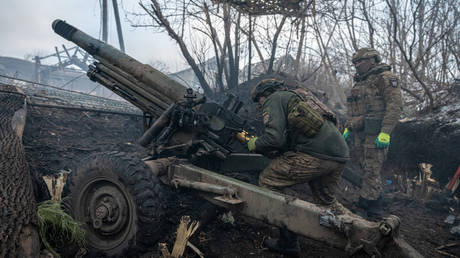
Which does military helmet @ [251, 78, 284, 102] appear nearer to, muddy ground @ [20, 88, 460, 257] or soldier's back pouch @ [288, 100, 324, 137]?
soldier's back pouch @ [288, 100, 324, 137]

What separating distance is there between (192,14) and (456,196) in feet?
21.0

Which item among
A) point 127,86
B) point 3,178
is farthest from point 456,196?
point 3,178

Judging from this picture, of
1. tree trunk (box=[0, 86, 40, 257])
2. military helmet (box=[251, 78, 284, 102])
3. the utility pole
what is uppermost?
the utility pole

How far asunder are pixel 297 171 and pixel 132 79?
2793mm

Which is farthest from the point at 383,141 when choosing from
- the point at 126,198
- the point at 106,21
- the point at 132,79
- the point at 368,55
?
the point at 106,21

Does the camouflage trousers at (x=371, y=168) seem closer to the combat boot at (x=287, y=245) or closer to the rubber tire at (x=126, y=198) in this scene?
the combat boot at (x=287, y=245)

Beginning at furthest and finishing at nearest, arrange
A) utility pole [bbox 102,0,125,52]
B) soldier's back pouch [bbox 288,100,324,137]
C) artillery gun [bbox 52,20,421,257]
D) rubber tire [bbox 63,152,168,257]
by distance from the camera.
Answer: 1. utility pole [bbox 102,0,125,52]
2. soldier's back pouch [bbox 288,100,324,137]
3. rubber tire [bbox 63,152,168,257]
4. artillery gun [bbox 52,20,421,257]

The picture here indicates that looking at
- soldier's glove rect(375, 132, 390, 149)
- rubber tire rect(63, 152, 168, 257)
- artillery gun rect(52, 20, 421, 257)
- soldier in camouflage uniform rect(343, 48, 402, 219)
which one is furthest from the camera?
soldier in camouflage uniform rect(343, 48, 402, 219)

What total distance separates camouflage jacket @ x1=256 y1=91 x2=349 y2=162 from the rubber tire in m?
1.08

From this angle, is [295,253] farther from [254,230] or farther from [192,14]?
[192,14]

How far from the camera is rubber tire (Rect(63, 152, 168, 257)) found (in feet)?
7.93

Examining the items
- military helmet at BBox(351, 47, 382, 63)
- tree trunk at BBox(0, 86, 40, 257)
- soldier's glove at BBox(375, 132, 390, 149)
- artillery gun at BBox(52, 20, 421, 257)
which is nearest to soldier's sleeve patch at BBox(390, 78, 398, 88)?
military helmet at BBox(351, 47, 382, 63)

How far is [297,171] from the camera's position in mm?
2594

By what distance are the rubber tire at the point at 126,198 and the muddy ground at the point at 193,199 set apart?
0.23m
